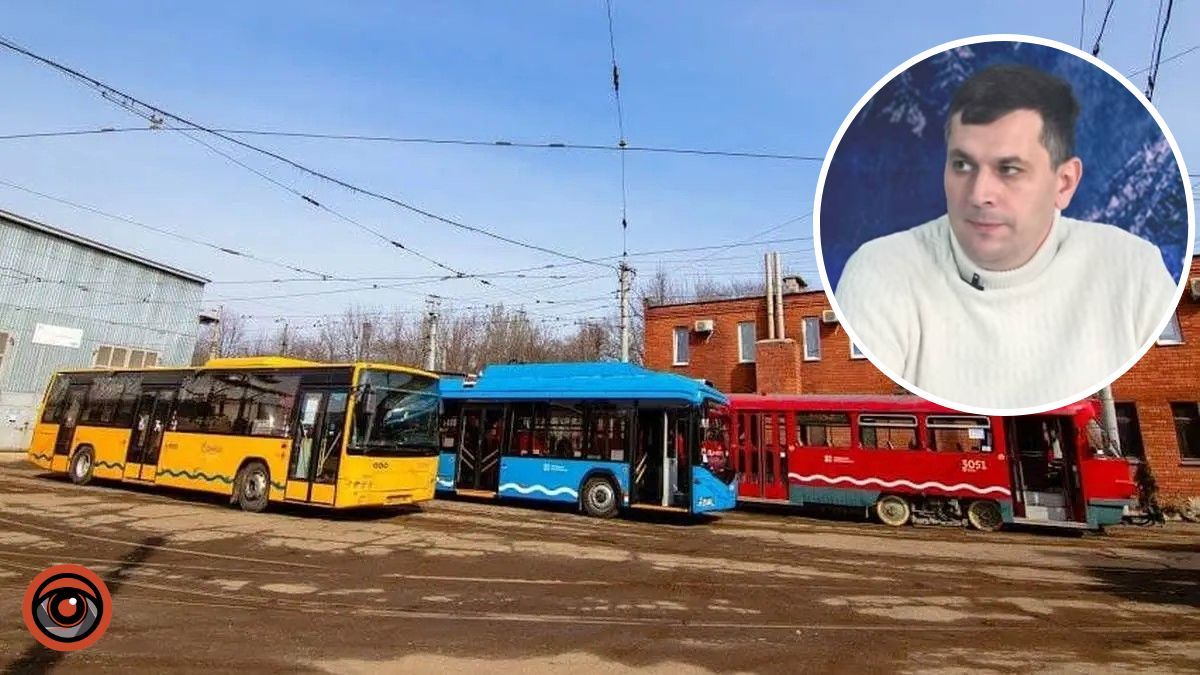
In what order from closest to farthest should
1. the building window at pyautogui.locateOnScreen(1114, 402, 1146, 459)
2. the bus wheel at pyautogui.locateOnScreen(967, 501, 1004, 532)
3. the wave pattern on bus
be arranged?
the bus wheel at pyautogui.locateOnScreen(967, 501, 1004, 532), the wave pattern on bus, the building window at pyautogui.locateOnScreen(1114, 402, 1146, 459)

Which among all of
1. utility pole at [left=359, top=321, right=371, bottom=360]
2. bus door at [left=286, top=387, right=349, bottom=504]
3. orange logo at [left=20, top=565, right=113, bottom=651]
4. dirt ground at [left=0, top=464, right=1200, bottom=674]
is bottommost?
dirt ground at [left=0, top=464, right=1200, bottom=674]

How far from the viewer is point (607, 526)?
12.8 meters

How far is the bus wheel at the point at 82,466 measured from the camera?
56.1 ft

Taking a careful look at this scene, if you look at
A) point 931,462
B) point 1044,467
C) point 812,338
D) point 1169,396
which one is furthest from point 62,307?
point 1169,396

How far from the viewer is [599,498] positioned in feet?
47.0

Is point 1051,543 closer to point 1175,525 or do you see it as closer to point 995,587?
point 995,587

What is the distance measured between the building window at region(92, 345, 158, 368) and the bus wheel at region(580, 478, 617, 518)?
28.3 metres

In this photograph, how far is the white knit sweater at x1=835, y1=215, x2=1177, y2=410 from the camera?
2.96m

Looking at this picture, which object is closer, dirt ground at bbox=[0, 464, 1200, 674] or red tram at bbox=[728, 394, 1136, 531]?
dirt ground at bbox=[0, 464, 1200, 674]

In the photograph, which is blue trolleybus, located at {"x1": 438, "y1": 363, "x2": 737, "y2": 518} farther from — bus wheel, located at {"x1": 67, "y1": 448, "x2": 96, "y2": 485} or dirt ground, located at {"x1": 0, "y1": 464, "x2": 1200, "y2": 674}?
bus wheel, located at {"x1": 67, "y1": 448, "x2": 96, "y2": 485}

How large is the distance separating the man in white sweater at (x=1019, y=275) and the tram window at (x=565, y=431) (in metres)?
11.8

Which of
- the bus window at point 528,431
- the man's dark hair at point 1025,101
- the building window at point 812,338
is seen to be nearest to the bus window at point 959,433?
the bus window at point 528,431

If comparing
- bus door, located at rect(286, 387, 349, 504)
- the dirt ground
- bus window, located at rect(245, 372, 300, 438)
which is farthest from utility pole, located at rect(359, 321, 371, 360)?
bus door, located at rect(286, 387, 349, 504)

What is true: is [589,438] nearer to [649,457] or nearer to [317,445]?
[649,457]
